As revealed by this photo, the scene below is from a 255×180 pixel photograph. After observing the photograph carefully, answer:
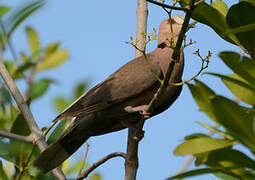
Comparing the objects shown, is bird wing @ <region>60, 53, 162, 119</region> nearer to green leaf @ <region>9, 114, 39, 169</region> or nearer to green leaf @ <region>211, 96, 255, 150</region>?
green leaf @ <region>9, 114, 39, 169</region>

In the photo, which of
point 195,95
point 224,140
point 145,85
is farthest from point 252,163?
point 145,85

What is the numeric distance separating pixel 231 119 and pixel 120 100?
200cm

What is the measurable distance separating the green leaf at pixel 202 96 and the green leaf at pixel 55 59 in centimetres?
266

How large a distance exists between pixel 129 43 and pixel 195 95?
0.71 m

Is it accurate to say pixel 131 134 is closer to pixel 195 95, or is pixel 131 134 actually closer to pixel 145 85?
pixel 145 85

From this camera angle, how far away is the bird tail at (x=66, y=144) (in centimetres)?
325

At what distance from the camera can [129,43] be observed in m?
2.42

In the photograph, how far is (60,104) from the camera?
3.74 metres

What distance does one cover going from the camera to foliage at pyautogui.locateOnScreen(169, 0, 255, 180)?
171cm

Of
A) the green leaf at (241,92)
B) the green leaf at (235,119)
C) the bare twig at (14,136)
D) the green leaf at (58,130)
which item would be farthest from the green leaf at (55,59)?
the green leaf at (235,119)

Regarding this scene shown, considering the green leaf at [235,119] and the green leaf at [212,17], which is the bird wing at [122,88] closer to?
the green leaf at [212,17]

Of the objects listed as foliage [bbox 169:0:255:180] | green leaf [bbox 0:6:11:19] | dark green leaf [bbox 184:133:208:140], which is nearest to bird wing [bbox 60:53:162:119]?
green leaf [bbox 0:6:11:19]

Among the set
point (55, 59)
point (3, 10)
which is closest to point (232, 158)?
point (3, 10)

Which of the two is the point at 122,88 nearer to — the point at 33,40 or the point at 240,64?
the point at 33,40
